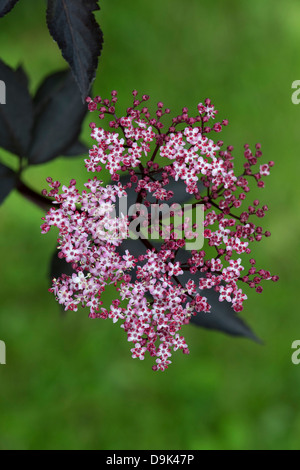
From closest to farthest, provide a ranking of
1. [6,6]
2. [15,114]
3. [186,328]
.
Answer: [6,6], [15,114], [186,328]

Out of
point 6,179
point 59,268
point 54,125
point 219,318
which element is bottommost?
point 219,318

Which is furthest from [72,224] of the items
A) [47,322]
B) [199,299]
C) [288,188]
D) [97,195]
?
[288,188]

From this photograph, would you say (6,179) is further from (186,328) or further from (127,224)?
(186,328)

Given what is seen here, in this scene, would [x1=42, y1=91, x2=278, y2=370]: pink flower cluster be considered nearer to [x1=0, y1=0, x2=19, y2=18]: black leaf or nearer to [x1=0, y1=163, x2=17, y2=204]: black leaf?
[x1=0, y1=0, x2=19, y2=18]: black leaf

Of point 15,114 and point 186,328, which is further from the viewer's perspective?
point 186,328

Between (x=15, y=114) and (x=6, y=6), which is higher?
(x=15, y=114)

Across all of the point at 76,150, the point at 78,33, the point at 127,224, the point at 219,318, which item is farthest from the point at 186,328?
the point at 78,33

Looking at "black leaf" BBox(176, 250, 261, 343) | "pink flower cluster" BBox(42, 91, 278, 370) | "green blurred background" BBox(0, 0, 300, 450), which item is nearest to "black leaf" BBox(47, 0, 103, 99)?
"pink flower cluster" BBox(42, 91, 278, 370)
